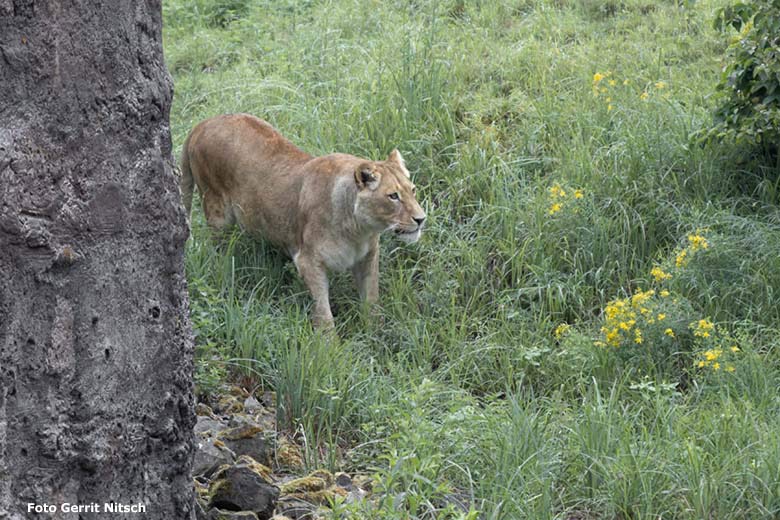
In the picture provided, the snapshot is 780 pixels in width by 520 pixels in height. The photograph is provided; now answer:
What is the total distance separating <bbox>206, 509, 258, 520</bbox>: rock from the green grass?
1.20ft

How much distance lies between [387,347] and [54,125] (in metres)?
3.86

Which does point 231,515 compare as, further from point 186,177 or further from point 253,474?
point 186,177

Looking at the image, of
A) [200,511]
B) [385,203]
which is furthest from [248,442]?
[385,203]

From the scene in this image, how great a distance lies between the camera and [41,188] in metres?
3.27

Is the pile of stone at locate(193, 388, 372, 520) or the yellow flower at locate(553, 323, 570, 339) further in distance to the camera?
the yellow flower at locate(553, 323, 570, 339)

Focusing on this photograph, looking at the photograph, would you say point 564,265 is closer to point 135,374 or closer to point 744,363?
point 744,363

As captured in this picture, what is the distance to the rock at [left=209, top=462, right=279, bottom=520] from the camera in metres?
4.37

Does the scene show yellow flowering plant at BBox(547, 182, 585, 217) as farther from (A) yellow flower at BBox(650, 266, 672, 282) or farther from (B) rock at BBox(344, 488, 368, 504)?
(B) rock at BBox(344, 488, 368, 504)

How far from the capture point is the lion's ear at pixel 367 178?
716cm

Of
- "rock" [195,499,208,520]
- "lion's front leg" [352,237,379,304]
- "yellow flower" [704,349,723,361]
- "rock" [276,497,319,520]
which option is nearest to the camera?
"rock" [195,499,208,520]

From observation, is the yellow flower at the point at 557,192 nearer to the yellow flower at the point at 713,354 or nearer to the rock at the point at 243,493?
the yellow flower at the point at 713,354

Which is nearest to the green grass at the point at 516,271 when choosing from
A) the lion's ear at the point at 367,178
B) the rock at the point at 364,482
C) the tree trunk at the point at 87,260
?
the rock at the point at 364,482

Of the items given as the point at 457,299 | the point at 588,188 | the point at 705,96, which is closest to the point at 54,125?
the point at 457,299

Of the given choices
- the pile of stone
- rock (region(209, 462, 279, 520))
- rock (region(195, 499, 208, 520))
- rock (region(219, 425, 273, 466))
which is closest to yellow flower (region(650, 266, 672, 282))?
the pile of stone
